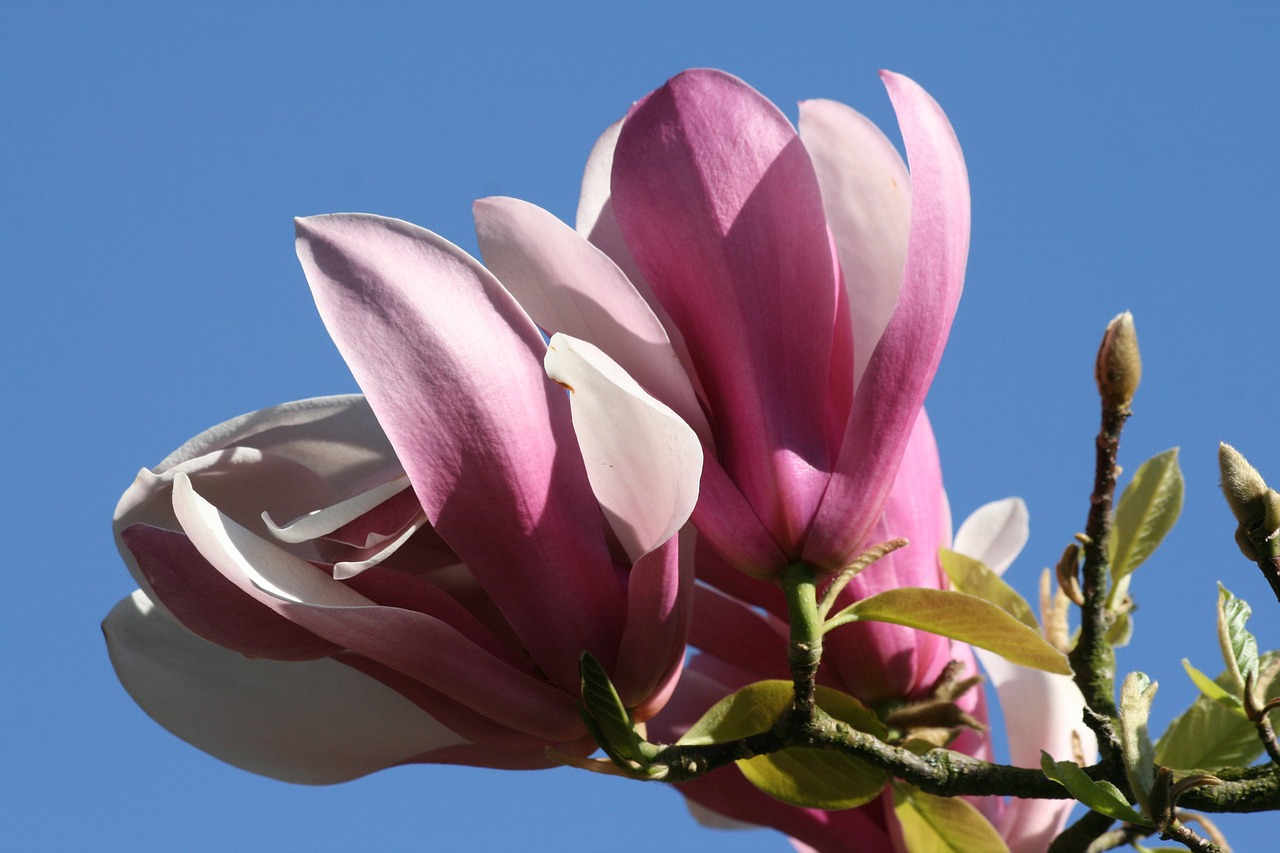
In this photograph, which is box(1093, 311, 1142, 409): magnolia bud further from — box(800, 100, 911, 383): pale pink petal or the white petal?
the white petal

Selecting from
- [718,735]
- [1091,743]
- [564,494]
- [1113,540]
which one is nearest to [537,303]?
[564,494]

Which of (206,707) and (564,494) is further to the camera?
(206,707)

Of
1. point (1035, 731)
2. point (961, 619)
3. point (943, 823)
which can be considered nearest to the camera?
point (961, 619)

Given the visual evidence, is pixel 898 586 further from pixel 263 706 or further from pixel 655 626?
pixel 263 706

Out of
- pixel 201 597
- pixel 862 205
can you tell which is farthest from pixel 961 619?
pixel 201 597

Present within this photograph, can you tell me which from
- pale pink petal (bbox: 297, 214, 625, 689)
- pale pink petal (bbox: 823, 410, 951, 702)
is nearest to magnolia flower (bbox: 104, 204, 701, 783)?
pale pink petal (bbox: 297, 214, 625, 689)

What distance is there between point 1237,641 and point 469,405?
1.14 feet

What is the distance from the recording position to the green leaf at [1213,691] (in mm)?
656

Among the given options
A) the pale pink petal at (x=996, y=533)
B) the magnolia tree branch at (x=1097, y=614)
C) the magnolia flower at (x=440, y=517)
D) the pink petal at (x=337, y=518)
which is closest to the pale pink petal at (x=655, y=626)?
the magnolia flower at (x=440, y=517)

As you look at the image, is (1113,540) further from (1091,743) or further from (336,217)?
(336,217)

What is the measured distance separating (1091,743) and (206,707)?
569mm

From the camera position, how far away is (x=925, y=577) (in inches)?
31.0

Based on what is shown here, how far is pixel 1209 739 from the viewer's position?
0.71 meters

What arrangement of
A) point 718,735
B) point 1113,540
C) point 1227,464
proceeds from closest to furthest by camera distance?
point 1227,464
point 718,735
point 1113,540
